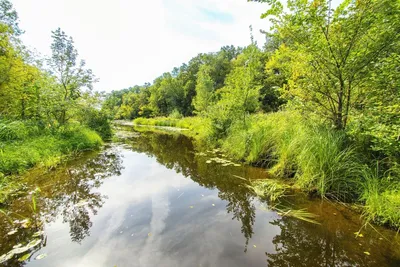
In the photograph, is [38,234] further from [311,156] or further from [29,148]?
[311,156]

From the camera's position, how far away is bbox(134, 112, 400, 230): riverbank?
2977 millimetres

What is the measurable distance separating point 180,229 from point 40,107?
8945 mm

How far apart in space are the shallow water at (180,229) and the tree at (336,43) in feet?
8.18

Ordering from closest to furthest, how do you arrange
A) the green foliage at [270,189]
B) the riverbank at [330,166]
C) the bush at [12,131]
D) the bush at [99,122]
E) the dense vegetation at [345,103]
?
the riverbank at [330,166], the dense vegetation at [345,103], the green foliage at [270,189], the bush at [12,131], the bush at [99,122]

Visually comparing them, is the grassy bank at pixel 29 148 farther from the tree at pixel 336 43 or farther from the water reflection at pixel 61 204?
the tree at pixel 336 43

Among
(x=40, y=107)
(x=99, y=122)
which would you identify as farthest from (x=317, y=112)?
(x=99, y=122)

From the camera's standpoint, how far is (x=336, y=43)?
13.1 feet

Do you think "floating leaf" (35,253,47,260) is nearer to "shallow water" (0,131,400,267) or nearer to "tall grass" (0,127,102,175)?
"shallow water" (0,131,400,267)

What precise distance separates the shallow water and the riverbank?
0.32 meters

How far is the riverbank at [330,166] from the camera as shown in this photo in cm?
298

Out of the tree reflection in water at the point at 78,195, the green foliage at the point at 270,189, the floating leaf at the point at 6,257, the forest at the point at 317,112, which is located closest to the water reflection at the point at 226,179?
the green foliage at the point at 270,189

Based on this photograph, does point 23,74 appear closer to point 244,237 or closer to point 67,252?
point 67,252

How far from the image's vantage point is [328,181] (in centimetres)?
387

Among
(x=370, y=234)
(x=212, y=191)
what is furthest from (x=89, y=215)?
(x=370, y=234)
